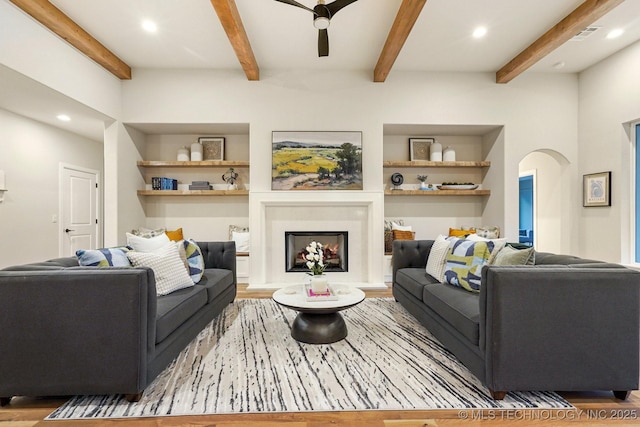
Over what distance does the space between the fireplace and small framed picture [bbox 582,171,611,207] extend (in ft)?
11.5

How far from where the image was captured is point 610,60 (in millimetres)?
4168

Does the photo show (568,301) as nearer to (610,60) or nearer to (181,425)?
(181,425)

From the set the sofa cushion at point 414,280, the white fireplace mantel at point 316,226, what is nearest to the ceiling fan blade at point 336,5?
the white fireplace mantel at point 316,226

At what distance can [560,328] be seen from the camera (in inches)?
68.7

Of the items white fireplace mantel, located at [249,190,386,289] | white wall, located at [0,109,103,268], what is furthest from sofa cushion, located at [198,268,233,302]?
white wall, located at [0,109,103,268]

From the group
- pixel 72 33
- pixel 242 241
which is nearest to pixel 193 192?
pixel 242 241

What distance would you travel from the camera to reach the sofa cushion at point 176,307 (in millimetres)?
1961

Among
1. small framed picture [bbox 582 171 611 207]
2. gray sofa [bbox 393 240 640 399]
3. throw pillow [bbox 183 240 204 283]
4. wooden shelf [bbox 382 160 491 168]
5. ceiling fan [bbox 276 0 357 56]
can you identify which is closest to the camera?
gray sofa [bbox 393 240 640 399]

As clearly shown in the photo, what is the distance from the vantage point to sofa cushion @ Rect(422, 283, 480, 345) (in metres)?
1.94

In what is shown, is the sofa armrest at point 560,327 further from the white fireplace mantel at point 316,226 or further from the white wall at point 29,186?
the white wall at point 29,186

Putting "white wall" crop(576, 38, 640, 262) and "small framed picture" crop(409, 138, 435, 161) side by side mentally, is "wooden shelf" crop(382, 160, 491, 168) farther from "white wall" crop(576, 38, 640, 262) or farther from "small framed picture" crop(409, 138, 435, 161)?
"white wall" crop(576, 38, 640, 262)

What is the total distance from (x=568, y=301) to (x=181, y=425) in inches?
86.5

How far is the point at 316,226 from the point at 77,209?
14.2 ft

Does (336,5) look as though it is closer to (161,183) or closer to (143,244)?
(143,244)
